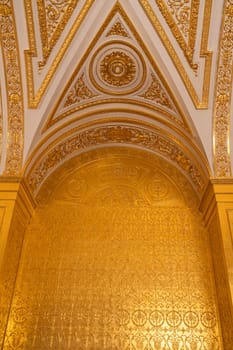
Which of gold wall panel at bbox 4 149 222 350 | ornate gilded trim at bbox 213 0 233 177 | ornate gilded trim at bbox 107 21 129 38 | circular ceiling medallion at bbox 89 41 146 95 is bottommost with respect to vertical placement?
gold wall panel at bbox 4 149 222 350

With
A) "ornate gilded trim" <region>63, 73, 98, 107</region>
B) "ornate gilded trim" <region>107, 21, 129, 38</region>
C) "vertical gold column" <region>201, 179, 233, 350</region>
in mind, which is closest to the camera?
"vertical gold column" <region>201, 179, 233, 350</region>

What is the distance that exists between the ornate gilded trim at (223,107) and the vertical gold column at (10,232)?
126 inches

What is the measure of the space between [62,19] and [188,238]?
404cm

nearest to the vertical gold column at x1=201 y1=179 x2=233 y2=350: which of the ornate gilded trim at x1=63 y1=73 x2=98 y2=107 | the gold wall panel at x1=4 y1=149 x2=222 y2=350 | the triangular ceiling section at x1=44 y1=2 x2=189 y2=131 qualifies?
the gold wall panel at x1=4 y1=149 x2=222 y2=350

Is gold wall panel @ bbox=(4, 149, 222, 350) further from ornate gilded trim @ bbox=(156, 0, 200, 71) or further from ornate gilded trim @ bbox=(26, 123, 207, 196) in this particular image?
ornate gilded trim @ bbox=(156, 0, 200, 71)

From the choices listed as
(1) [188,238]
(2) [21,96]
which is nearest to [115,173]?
(1) [188,238]

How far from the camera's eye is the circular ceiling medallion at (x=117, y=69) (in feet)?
16.8

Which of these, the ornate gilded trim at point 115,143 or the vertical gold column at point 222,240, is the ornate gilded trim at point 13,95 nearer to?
the ornate gilded trim at point 115,143

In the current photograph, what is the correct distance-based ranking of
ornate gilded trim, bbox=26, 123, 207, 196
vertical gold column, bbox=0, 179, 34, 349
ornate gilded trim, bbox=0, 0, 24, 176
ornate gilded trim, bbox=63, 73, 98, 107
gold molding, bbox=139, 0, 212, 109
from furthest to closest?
ornate gilded trim, bbox=26, 123, 207, 196 < ornate gilded trim, bbox=63, 73, 98, 107 < ornate gilded trim, bbox=0, 0, 24, 176 < gold molding, bbox=139, 0, 212, 109 < vertical gold column, bbox=0, 179, 34, 349

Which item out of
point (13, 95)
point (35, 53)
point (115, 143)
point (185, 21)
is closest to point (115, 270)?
point (115, 143)

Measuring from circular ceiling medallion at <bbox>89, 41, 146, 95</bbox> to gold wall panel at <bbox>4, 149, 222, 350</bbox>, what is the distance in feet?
5.13

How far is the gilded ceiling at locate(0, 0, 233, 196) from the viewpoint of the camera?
4.70 meters

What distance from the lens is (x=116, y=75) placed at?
5344mm

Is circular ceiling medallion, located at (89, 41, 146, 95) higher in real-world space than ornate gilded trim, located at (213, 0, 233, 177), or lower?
higher
